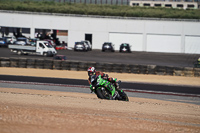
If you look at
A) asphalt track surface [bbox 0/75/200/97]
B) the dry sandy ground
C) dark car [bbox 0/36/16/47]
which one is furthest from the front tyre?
dark car [bbox 0/36/16/47]

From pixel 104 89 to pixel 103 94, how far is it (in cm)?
23

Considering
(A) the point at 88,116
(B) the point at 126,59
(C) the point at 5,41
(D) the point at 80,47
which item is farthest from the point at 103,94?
(C) the point at 5,41

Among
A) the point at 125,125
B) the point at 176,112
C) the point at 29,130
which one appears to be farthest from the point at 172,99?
the point at 29,130

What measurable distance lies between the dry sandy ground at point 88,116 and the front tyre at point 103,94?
1.09 ft

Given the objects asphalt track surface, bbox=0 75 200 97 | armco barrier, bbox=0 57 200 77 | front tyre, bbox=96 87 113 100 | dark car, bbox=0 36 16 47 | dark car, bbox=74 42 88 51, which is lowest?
asphalt track surface, bbox=0 75 200 97

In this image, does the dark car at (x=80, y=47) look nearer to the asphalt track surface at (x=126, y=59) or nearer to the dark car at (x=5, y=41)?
the asphalt track surface at (x=126, y=59)

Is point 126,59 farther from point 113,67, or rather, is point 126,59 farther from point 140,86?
point 140,86

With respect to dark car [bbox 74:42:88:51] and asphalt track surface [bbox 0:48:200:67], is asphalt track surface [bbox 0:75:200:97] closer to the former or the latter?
asphalt track surface [bbox 0:48:200:67]

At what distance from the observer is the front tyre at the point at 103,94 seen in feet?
44.7

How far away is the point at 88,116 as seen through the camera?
32.6ft

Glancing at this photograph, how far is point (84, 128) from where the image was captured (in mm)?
8430

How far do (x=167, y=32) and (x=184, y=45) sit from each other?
3452mm

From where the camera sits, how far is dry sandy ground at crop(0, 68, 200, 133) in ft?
27.8

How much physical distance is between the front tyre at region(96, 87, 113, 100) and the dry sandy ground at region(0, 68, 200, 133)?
333 millimetres
